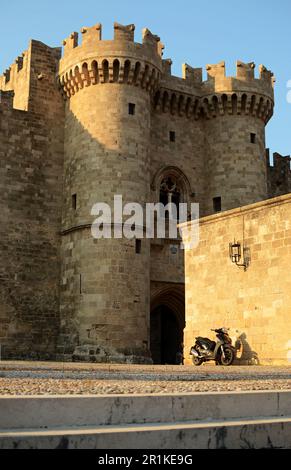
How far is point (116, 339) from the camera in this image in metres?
18.9

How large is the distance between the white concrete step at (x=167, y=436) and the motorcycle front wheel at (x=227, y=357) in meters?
8.35

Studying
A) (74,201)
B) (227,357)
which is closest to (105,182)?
(74,201)

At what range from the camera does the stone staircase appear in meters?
4.29

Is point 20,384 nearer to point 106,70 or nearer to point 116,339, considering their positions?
point 116,339

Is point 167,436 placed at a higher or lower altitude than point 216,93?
lower

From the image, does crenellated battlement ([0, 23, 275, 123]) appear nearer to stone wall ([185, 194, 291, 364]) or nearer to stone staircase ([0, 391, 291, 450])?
stone wall ([185, 194, 291, 364])

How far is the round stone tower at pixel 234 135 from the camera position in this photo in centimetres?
2327

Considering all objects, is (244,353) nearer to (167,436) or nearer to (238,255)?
(238,255)

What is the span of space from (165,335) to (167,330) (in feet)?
0.76

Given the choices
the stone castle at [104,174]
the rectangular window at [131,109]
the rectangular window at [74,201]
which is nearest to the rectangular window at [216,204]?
the stone castle at [104,174]

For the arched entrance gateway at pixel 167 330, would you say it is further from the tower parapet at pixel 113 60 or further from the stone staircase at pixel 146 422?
the stone staircase at pixel 146 422

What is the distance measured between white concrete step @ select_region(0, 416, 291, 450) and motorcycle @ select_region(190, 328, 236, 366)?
8348 millimetres

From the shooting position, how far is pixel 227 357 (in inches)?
539

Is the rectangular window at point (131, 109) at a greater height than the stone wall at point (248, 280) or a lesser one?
greater
